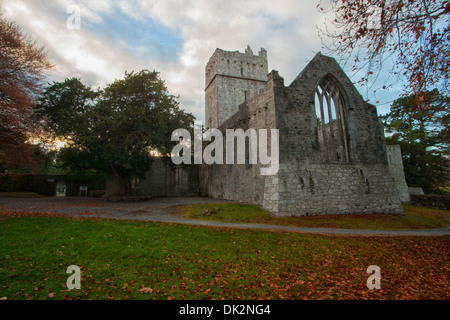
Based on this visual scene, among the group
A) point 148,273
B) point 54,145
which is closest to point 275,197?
point 148,273

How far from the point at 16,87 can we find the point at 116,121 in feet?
19.6

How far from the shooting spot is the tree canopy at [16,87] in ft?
44.5

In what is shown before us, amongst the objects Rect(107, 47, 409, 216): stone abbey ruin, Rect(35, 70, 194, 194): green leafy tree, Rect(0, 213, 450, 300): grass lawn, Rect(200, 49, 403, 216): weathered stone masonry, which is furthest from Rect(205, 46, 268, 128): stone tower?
Rect(0, 213, 450, 300): grass lawn

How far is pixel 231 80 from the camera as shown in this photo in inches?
1284

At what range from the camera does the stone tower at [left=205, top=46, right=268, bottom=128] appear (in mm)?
31844

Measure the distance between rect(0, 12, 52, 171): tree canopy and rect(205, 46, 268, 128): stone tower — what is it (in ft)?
65.8

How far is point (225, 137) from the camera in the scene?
2247cm

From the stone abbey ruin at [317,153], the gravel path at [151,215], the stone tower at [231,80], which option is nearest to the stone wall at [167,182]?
the stone tower at [231,80]

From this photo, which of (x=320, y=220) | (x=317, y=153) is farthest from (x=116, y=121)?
(x=320, y=220)

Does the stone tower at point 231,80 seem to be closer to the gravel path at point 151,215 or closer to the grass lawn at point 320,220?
the gravel path at point 151,215

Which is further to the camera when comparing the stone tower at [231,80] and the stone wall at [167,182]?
the stone tower at [231,80]

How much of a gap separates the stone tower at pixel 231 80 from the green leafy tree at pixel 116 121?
39.4 feet

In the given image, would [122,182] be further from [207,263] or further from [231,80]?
[231,80]
